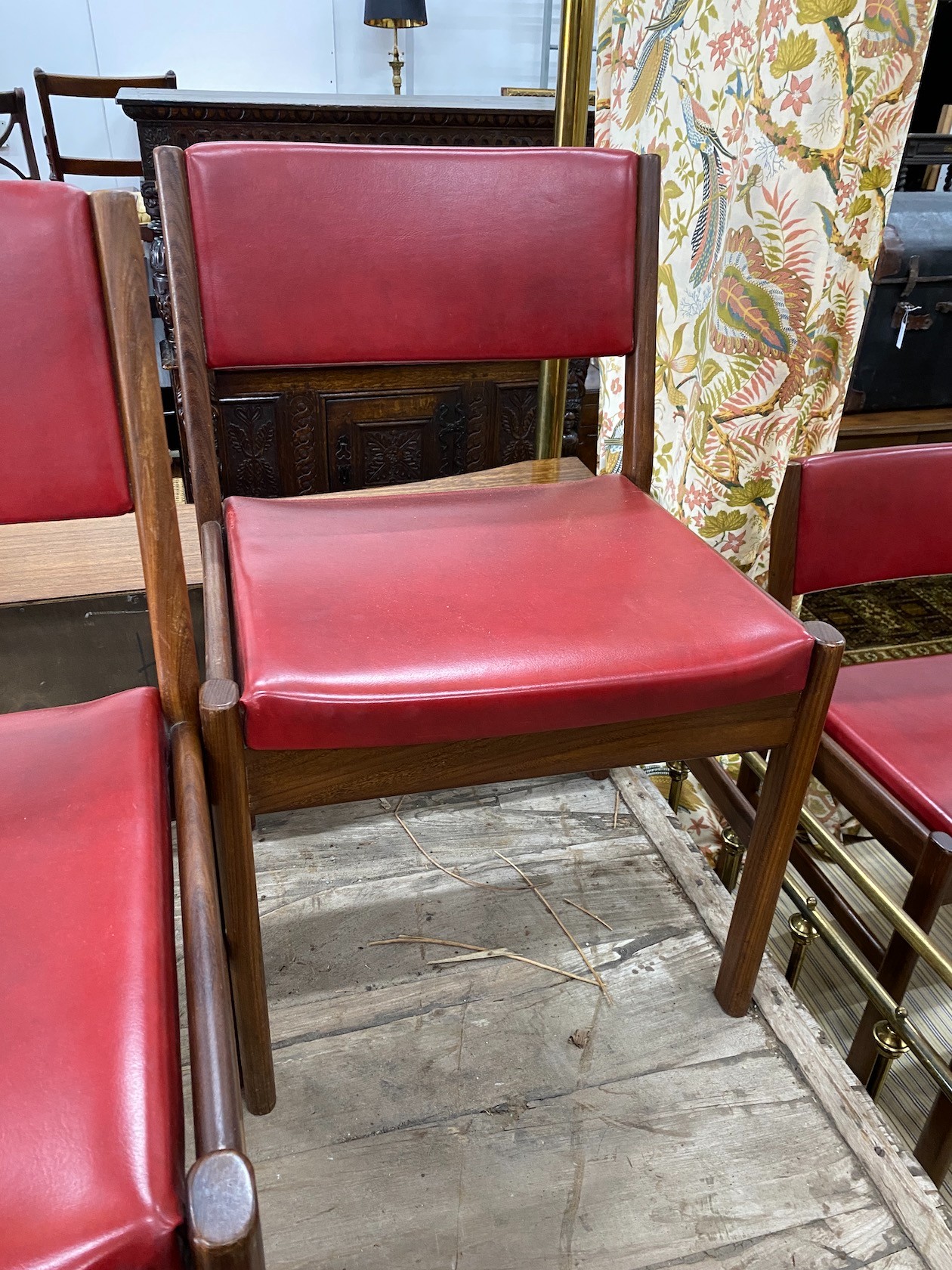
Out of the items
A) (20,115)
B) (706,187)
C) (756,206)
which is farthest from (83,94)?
(756,206)

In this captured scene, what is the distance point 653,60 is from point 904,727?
105 centimetres

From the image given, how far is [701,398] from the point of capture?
1.30 m

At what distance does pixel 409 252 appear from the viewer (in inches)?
33.9

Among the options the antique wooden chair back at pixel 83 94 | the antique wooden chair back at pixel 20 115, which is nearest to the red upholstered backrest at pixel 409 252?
the antique wooden chair back at pixel 83 94

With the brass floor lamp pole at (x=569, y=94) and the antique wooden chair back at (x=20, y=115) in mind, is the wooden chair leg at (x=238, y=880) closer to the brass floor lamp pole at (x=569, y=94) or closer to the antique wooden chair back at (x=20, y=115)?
the brass floor lamp pole at (x=569, y=94)

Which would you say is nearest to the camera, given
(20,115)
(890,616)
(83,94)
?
(890,616)

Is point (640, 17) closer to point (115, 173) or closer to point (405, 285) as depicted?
point (405, 285)

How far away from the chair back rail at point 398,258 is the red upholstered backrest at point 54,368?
0.19m

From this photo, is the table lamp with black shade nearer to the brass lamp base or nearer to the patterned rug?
the brass lamp base

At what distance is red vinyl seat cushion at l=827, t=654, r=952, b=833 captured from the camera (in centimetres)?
85

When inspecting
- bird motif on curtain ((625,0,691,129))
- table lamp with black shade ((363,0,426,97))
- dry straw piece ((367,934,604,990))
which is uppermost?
table lamp with black shade ((363,0,426,97))

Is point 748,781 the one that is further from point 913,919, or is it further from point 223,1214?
point 223,1214

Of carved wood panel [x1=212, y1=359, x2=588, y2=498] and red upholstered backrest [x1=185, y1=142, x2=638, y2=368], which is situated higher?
red upholstered backrest [x1=185, y1=142, x2=638, y2=368]

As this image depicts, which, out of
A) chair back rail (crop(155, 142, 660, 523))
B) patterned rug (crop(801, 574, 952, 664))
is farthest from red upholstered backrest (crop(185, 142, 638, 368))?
patterned rug (crop(801, 574, 952, 664))
